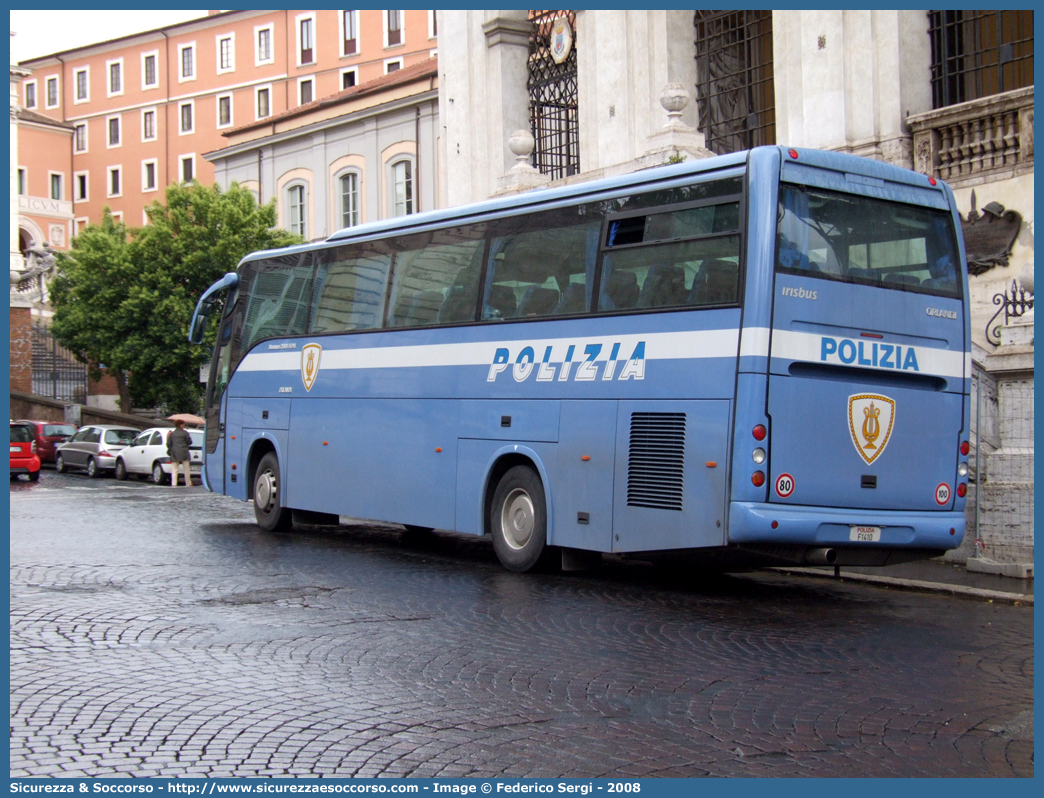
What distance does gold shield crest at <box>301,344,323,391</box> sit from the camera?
53.6 ft

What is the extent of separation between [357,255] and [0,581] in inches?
352

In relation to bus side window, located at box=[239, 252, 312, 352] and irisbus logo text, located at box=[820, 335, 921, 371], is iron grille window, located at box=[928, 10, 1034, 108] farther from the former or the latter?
bus side window, located at box=[239, 252, 312, 352]

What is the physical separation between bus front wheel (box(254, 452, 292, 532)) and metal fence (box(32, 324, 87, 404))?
1341 inches

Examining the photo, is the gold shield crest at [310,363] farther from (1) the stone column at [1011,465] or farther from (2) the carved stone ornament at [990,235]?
(2) the carved stone ornament at [990,235]

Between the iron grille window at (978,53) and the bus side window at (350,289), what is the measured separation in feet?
35.4

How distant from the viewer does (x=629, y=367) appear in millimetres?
11578

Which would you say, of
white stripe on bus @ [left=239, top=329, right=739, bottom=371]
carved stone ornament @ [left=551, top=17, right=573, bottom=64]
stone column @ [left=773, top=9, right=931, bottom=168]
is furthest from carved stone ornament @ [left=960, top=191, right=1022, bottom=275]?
carved stone ornament @ [left=551, top=17, right=573, bottom=64]

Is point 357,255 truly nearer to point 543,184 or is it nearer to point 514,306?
point 514,306

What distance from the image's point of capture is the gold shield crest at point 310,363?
1633 cm

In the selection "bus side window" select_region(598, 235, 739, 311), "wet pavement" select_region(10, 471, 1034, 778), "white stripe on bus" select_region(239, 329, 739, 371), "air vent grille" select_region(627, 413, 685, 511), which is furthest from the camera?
"air vent grille" select_region(627, 413, 685, 511)

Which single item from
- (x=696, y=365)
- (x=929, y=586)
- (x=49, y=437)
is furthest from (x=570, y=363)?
(x=49, y=437)

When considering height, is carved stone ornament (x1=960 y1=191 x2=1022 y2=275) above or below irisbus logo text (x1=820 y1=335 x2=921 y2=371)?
above

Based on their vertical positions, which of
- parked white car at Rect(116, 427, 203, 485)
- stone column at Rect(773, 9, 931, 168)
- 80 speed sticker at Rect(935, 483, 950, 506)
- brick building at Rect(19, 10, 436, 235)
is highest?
brick building at Rect(19, 10, 436, 235)

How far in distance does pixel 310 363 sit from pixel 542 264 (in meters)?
4.97
